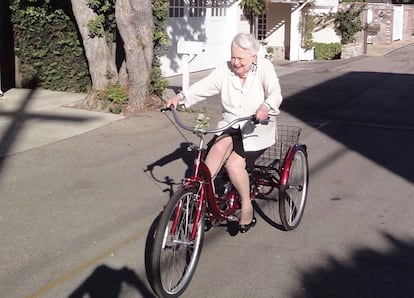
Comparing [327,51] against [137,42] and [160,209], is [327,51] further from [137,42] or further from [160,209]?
[160,209]

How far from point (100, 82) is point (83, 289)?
7645mm

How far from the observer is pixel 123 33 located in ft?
38.2

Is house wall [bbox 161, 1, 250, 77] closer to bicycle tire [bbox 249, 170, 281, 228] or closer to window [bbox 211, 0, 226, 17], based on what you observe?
window [bbox 211, 0, 226, 17]

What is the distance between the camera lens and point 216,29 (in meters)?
20.9

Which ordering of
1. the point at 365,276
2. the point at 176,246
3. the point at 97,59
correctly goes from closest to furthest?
the point at 176,246
the point at 365,276
the point at 97,59

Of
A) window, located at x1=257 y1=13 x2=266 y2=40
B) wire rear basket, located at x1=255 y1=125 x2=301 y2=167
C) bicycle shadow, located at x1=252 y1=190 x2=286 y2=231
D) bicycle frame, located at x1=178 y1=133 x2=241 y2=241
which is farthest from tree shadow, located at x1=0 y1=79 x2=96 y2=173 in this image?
window, located at x1=257 y1=13 x2=266 y2=40

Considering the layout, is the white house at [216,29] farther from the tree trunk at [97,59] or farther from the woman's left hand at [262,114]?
the woman's left hand at [262,114]

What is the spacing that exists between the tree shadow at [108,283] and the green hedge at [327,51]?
2189cm

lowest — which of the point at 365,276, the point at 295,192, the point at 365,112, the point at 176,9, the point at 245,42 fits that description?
the point at 365,276

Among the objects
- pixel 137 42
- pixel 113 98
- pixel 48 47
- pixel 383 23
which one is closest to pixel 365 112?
pixel 137 42

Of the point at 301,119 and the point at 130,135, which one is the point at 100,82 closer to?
the point at 130,135

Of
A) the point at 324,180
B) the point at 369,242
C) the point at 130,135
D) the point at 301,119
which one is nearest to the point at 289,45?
the point at 301,119

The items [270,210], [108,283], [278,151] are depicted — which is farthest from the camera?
[270,210]

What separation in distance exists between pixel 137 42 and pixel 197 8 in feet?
26.0
